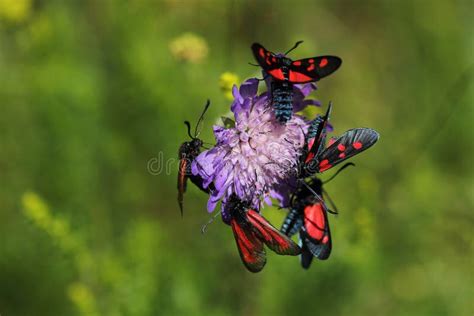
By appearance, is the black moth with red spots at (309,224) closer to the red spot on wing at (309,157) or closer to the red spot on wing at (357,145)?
the red spot on wing at (309,157)

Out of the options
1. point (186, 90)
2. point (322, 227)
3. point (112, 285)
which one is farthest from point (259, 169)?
point (186, 90)

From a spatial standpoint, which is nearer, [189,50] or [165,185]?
[189,50]

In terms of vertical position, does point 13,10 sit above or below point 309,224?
above

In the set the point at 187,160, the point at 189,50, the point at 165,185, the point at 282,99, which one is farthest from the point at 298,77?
the point at 165,185

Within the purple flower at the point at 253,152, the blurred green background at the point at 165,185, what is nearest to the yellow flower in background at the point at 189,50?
the blurred green background at the point at 165,185

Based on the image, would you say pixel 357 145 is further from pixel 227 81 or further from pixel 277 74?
pixel 227 81

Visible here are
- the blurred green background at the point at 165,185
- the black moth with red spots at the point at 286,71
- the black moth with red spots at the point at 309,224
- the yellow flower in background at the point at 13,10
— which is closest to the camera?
the black moth with red spots at the point at 286,71

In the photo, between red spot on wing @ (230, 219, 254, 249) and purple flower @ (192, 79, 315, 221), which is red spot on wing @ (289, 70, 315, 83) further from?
red spot on wing @ (230, 219, 254, 249)

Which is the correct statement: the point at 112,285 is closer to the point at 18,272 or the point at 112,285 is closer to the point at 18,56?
the point at 18,272
